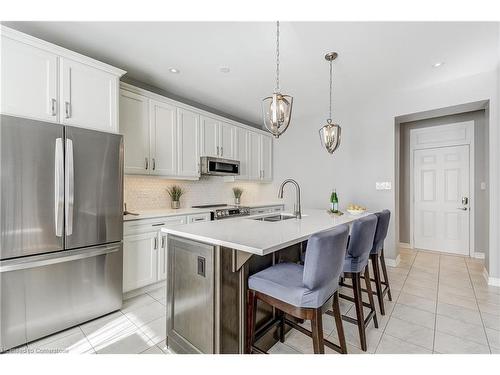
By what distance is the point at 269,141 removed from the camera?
204 inches

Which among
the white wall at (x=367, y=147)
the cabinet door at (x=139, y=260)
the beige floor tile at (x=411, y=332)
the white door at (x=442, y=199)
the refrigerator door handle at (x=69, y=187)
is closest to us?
the beige floor tile at (x=411, y=332)

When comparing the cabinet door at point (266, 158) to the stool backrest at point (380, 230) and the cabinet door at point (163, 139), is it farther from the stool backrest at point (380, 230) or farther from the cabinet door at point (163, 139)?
the stool backrest at point (380, 230)

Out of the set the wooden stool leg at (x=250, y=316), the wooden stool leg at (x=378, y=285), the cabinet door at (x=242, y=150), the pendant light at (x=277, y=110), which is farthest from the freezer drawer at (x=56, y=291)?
the cabinet door at (x=242, y=150)

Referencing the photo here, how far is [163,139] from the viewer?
3.22 metres

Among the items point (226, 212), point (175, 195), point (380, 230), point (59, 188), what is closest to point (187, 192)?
point (175, 195)

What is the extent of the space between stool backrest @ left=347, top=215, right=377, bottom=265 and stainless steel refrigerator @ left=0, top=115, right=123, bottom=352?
83.8 inches

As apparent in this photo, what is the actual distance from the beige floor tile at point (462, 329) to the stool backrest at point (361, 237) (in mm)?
1017

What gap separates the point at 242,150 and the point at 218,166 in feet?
2.76

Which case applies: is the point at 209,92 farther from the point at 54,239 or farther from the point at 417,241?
the point at 417,241

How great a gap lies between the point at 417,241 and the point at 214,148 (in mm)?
4297

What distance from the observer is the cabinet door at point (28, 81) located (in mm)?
1774

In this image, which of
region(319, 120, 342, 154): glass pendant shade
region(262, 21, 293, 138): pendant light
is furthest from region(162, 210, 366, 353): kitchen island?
region(319, 120, 342, 154): glass pendant shade

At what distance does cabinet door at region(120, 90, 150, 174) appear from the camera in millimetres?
2797
